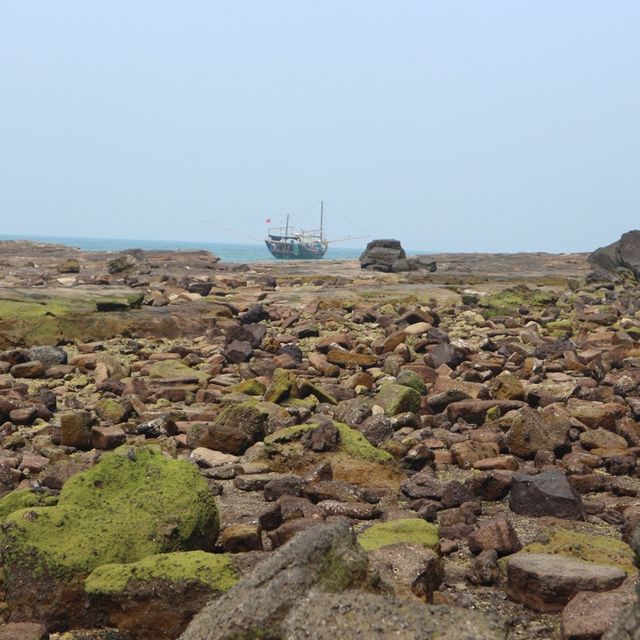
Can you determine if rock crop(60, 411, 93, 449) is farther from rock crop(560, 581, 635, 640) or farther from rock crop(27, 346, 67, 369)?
rock crop(560, 581, 635, 640)

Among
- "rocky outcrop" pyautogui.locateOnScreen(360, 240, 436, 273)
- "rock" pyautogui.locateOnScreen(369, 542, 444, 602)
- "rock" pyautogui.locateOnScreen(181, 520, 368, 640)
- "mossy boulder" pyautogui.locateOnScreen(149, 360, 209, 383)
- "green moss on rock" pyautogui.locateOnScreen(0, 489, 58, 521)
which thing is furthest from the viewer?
Result: "rocky outcrop" pyautogui.locateOnScreen(360, 240, 436, 273)

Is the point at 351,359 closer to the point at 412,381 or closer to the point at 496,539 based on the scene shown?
the point at 412,381

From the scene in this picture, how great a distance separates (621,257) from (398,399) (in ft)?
75.9

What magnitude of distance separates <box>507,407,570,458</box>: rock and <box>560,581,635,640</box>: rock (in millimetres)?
3364

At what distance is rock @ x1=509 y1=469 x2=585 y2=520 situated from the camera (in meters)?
5.33

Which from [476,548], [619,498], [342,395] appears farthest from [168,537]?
[342,395]

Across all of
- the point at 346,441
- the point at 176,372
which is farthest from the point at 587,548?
the point at 176,372

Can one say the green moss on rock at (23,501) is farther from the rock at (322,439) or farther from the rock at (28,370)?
the rock at (28,370)

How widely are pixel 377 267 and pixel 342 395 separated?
23.9 metres

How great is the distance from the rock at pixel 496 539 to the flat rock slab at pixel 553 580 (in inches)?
17.2

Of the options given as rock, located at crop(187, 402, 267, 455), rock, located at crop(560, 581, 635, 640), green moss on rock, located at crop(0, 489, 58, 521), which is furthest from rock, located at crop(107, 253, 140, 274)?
rock, located at crop(560, 581, 635, 640)

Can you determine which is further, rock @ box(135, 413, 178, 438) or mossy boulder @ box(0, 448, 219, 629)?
rock @ box(135, 413, 178, 438)

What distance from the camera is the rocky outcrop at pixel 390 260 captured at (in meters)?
32.4

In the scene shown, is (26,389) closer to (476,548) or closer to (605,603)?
(476,548)
